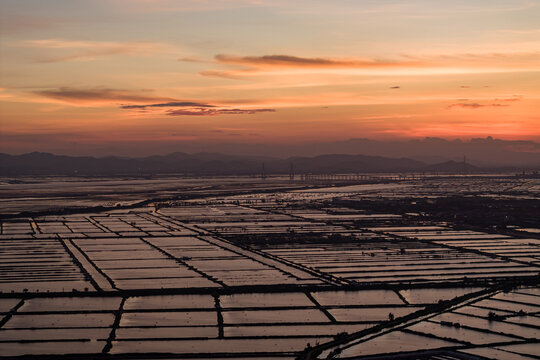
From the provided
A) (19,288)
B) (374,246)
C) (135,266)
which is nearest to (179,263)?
(135,266)

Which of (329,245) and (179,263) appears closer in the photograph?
(179,263)

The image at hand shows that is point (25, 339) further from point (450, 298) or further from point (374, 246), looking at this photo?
point (374, 246)

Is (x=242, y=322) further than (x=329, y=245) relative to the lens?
No

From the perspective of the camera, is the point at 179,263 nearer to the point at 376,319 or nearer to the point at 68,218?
the point at 376,319

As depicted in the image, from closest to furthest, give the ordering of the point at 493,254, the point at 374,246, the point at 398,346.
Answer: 1. the point at 398,346
2. the point at 493,254
3. the point at 374,246

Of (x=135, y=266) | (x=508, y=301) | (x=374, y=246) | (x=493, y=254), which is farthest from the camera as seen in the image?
(x=374, y=246)

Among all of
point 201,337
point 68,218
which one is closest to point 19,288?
point 201,337
